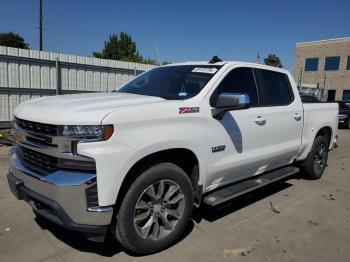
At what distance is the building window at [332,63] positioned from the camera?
40.2 meters

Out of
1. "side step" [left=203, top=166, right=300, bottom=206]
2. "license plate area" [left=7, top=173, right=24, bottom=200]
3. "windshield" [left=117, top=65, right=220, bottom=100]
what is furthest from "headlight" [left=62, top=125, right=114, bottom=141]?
"side step" [left=203, top=166, right=300, bottom=206]

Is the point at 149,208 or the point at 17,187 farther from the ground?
the point at 17,187

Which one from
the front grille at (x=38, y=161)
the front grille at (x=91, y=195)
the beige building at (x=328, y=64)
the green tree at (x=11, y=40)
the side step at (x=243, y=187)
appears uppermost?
the green tree at (x=11, y=40)

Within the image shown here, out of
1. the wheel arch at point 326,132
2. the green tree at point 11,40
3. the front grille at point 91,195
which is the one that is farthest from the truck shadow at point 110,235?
the green tree at point 11,40

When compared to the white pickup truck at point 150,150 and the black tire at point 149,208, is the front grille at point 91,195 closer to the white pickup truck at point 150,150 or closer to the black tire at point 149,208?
the white pickup truck at point 150,150

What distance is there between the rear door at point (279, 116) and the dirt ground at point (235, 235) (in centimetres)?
72

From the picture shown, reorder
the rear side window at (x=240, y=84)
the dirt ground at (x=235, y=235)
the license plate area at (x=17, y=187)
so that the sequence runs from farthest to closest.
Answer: the rear side window at (x=240, y=84) < the dirt ground at (x=235, y=235) < the license plate area at (x=17, y=187)

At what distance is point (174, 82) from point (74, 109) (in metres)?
1.59

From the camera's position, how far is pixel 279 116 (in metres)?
4.77

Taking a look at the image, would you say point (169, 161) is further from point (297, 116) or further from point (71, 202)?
point (297, 116)

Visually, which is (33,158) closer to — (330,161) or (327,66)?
(330,161)

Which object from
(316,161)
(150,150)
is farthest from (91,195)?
(316,161)

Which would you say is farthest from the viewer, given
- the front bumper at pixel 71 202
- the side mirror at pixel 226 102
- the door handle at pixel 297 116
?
the door handle at pixel 297 116

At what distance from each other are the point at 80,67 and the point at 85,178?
10574 mm
